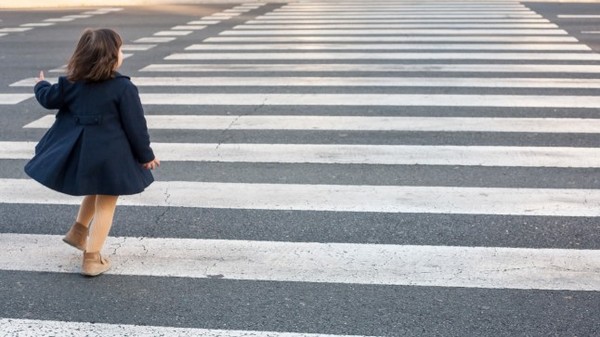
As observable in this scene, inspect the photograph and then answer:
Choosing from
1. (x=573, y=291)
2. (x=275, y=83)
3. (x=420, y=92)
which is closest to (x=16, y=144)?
(x=275, y=83)

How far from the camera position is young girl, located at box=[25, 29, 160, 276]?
17.2 ft

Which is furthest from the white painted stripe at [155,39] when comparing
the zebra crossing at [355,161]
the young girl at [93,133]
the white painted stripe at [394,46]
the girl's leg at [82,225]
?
the young girl at [93,133]

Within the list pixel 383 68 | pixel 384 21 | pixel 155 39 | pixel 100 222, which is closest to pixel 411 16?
pixel 384 21

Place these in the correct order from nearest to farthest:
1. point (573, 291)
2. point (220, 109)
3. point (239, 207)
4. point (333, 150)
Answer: point (573, 291) < point (239, 207) < point (333, 150) < point (220, 109)

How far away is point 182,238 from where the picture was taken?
614 centimetres

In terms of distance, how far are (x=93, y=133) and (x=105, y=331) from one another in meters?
1.13

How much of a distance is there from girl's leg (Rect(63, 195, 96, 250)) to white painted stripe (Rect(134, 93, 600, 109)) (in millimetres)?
5002

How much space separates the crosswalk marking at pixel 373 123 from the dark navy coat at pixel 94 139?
160 inches

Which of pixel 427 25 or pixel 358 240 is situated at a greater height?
pixel 358 240

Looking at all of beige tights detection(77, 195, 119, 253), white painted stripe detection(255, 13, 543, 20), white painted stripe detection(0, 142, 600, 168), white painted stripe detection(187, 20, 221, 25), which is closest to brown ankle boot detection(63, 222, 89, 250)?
beige tights detection(77, 195, 119, 253)

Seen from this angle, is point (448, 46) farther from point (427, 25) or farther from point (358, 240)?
point (358, 240)

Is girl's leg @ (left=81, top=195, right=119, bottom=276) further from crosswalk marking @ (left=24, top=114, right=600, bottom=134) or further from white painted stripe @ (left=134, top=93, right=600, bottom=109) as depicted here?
white painted stripe @ (left=134, top=93, right=600, bottom=109)

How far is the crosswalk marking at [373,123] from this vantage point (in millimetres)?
9219

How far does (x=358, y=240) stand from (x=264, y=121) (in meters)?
3.79
